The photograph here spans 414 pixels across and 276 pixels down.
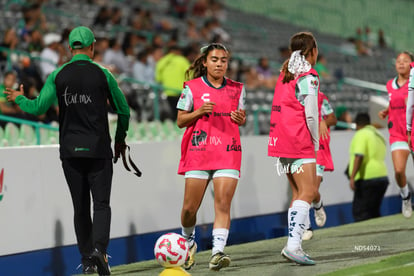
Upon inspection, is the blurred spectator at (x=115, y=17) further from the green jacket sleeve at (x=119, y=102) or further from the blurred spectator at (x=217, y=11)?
the green jacket sleeve at (x=119, y=102)

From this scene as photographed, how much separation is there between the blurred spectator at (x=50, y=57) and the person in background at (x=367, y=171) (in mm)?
5078

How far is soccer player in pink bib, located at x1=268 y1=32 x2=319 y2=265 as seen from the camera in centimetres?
829

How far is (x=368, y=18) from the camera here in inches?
1458

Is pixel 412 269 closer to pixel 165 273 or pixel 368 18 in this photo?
pixel 165 273

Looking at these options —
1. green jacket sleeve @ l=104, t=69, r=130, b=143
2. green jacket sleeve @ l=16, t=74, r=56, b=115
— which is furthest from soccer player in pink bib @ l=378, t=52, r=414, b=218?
green jacket sleeve @ l=16, t=74, r=56, b=115

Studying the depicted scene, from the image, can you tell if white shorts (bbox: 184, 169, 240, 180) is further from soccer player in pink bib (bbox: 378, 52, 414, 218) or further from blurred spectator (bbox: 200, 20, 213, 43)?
blurred spectator (bbox: 200, 20, 213, 43)

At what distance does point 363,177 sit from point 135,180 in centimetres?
453

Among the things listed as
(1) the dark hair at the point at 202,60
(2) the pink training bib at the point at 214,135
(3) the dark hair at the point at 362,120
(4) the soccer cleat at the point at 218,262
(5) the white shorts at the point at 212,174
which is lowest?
(4) the soccer cleat at the point at 218,262

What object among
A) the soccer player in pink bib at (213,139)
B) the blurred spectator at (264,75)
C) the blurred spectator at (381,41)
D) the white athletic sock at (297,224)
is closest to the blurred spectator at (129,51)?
the blurred spectator at (264,75)

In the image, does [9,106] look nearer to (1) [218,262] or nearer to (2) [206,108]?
(2) [206,108]

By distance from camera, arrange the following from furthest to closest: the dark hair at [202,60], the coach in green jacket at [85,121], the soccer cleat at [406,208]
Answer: the soccer cleat at [406,208], the dark hair at [202,60], the coach in green jacket at [85,121]

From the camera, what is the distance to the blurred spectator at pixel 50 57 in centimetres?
1561

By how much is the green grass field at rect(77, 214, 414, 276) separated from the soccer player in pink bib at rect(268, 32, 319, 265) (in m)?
0.36
